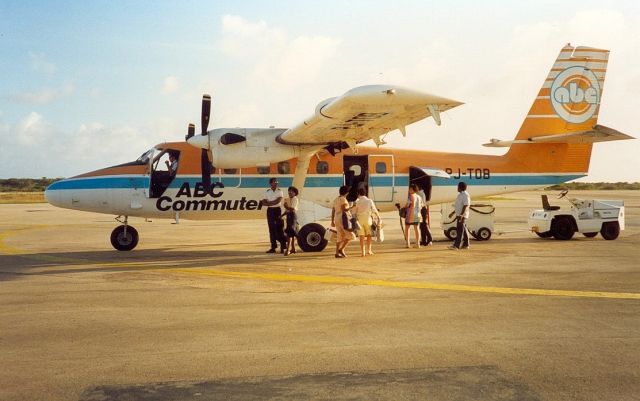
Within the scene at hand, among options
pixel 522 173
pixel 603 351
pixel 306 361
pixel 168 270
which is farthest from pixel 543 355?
pixel 522 173

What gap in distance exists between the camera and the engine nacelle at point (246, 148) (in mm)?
14500

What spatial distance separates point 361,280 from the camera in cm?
1001

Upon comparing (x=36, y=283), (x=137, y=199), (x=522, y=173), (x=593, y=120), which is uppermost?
(x=593, y=120)

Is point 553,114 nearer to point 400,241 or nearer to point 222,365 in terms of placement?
point 400,241

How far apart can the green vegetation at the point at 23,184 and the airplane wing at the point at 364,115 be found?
96.4 meters

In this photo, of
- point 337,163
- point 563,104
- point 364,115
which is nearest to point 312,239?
point 337,163

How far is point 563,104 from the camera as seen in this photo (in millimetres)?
18000

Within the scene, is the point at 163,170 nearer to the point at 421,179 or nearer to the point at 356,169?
the point at 356,169

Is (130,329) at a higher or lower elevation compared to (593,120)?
lower

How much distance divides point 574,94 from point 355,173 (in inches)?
292

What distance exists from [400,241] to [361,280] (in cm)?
770

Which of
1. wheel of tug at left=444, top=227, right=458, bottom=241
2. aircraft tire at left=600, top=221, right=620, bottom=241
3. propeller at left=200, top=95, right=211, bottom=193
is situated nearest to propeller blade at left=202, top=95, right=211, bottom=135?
propeller at left=200, top=95, right=211, bottom=193

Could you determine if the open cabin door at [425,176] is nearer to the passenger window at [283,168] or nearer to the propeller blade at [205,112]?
the passenger window at [283,168]

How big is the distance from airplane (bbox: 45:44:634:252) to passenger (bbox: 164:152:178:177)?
59 millimetres
